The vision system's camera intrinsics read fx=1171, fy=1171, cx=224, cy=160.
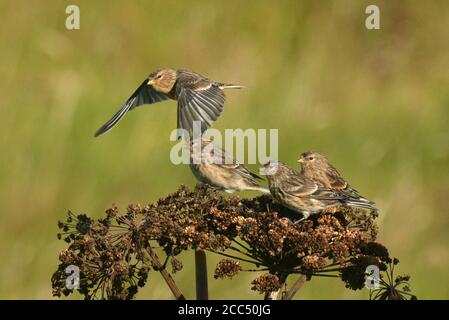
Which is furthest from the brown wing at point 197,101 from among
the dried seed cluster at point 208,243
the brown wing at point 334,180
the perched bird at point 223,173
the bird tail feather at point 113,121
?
the dried seed cluster at point 208,243

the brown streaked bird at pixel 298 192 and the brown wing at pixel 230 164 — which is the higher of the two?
the brown wing at pixel 230 164

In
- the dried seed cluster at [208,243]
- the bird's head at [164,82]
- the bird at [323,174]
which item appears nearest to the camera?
the dried seed cluster at [208,243]

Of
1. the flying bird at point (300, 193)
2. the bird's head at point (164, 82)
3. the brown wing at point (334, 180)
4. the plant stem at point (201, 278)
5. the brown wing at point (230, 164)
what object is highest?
the bird's head at point (164, 82)

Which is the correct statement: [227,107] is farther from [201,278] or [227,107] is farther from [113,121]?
[201,278]

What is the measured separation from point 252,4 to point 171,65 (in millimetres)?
1381

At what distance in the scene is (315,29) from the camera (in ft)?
49.7

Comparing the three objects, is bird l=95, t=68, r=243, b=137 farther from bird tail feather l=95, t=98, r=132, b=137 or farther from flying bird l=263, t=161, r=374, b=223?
flying bird l=263, t=161, r=374, b=223

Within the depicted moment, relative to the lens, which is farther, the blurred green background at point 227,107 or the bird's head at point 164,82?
the blurred green background at point 227,107

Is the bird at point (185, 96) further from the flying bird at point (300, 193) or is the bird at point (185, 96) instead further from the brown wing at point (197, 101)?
the flying bird at point (300, 193)

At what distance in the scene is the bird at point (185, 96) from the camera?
395 inches

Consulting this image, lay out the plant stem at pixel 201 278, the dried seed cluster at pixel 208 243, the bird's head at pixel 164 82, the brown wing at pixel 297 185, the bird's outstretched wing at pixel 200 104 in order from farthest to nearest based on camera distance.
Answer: the bird's head at pixel 164 82, the bird's outstretched wing at pixel 200 104, the brown wing at pixel 297 185, the plant stem at pixel 201 278, the dried seed cluster at pixel 208 243

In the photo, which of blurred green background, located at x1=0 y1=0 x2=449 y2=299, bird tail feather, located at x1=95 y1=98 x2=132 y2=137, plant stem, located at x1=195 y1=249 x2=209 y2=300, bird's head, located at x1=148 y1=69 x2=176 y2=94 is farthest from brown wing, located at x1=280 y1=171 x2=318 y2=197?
blurred green background, located at x1=0 y1=0 x2=449 y2=299

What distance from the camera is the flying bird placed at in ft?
27.8
